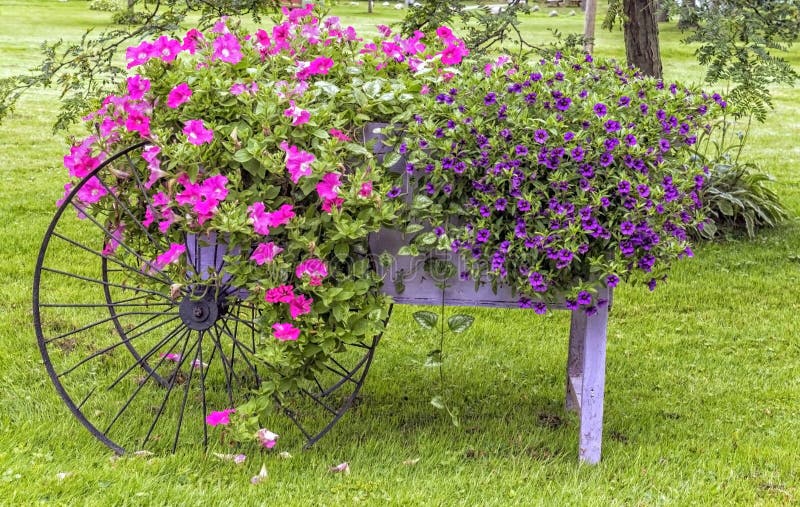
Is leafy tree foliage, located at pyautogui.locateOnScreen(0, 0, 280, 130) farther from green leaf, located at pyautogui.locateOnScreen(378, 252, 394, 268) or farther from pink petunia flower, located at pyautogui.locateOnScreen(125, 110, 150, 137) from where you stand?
green leaf, located at pyautogui.locateOnScreen(378, 252, 394, 268)

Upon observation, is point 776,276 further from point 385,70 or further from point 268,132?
point 268,132

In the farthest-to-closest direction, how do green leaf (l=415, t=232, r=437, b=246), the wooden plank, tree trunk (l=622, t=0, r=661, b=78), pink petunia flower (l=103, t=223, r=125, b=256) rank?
tree trunk (l=622, t=0, r=661, b=78)
the wooden plank
pink petunia flower (l=103, t=223, r=125, b=256)
green leaf (l=415, t=232, r=437, b=246)

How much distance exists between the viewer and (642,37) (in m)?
5.93

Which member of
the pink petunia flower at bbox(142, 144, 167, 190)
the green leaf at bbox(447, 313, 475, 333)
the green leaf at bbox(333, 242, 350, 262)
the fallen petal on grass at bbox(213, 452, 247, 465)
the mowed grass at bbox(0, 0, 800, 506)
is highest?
the pink petunia flower at bbox(142, 144, 167, 190)

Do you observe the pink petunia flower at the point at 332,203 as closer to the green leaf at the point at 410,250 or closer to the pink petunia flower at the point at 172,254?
the green leaf at the point at 410,250

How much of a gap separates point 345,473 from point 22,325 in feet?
7.00

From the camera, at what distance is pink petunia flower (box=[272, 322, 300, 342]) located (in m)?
2.69

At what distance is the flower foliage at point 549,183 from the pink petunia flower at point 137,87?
81cm

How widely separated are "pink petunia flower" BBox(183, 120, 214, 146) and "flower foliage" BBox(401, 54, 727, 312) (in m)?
0.58

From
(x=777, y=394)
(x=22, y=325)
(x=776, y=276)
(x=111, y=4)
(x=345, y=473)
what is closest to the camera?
(x=345, y=473)

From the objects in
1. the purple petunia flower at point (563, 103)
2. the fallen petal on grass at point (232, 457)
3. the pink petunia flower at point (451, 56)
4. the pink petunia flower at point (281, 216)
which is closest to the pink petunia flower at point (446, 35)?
the pink petunia flower at point (451, 56)

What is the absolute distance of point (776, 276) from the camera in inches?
209

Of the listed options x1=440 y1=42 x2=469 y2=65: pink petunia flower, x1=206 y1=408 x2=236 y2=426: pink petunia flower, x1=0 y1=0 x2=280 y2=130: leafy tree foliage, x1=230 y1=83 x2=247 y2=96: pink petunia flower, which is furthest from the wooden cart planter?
x1=0 y1=0 x2=280 y2=130: leafy tree foliage

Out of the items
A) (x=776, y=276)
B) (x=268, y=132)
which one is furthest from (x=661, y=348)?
(x=268, y=132)
